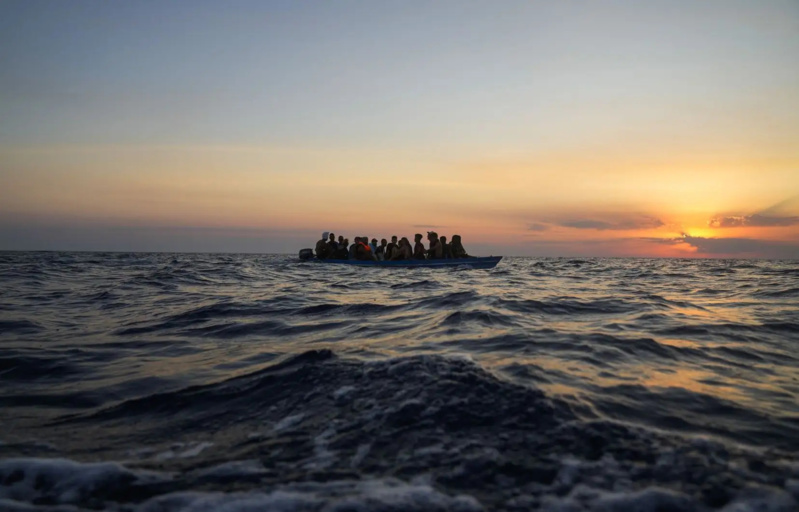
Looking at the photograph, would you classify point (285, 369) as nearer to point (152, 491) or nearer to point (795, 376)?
point (152, 491)

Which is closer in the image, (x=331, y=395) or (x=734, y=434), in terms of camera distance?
(x=734, y=434)

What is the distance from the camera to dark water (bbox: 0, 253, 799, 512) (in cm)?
233

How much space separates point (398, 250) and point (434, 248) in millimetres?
1912

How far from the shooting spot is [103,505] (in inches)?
87.7

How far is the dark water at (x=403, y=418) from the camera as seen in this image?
233 cm

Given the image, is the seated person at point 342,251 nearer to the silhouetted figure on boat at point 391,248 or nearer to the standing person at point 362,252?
the standing person at point 362,252

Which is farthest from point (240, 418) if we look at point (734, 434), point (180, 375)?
point (734, 434)

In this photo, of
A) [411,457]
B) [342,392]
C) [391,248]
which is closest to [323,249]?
[391,248]

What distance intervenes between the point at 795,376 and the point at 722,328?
275cm

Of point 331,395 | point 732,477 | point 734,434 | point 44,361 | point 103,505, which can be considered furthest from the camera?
point 44,361

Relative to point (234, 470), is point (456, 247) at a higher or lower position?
higher

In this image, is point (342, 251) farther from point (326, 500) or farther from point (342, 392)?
point (326, 500)

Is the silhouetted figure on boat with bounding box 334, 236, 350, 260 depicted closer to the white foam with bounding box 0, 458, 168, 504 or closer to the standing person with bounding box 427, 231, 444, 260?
the standing person with bounding box 427, 231, 444, 260

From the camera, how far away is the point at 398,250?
78.1ft
